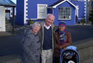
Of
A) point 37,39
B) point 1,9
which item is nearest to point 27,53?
point 37,39

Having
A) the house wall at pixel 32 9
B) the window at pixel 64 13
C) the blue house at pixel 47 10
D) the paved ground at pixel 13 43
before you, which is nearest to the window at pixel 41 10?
the blue house at pixel 47 10

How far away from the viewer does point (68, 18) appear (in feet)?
74.9

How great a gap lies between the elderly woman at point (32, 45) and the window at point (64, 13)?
18.7m

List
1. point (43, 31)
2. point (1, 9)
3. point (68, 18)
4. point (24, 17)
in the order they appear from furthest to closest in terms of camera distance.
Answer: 1. point (68, 18)
2. point (24, 17)
3. point (1, 9)
4. point (43, 31)

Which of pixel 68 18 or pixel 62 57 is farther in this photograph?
pixel 68 18

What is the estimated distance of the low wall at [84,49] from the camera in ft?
21.1

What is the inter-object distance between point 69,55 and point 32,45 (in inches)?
37.8

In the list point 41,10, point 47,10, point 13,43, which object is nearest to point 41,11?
point 41,10

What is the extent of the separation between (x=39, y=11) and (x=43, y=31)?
17399mm

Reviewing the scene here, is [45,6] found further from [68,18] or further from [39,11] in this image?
[68,18]

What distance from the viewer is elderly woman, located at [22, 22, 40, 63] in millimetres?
3793

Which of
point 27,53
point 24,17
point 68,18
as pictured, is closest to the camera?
point 27,53

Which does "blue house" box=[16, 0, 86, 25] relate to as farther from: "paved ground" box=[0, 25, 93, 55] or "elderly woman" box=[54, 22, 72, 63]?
"elderly woman" box=[54, 22, 72, 63]

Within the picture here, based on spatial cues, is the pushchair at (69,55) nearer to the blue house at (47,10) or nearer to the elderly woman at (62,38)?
the elderly woman at (62,38)
